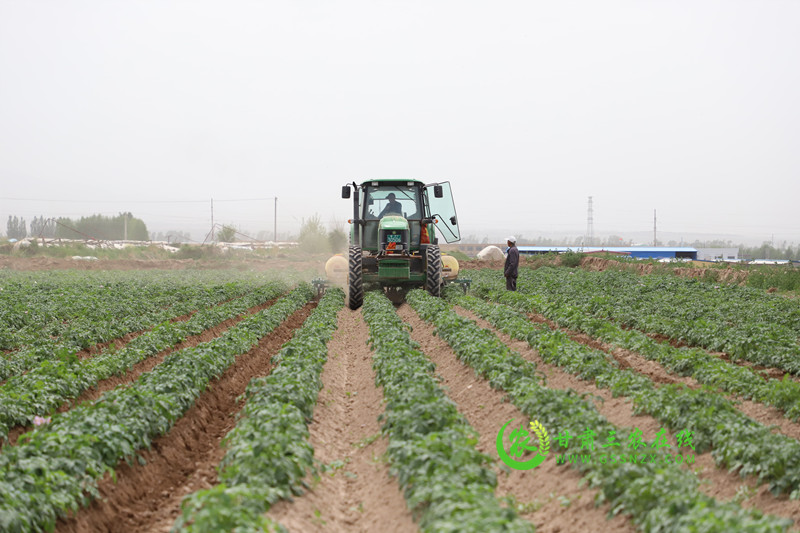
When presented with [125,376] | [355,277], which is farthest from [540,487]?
[355,277]

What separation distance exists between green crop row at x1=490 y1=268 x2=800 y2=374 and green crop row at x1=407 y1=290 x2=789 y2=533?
3.14 meters

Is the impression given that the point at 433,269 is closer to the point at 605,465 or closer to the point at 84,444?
the point at 605,465

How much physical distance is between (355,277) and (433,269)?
224 centimetres

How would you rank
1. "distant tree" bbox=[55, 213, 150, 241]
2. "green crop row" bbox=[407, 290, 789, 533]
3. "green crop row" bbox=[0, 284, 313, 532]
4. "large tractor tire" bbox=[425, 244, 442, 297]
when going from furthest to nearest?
"distant tree" bbox=[55, 213, 150, 241], "large tractor tire" bbox=[425, 244, 442, 297], "green crop row" bbox=[0, 284, 313, 532], "green crop row" bbox=[407, 290, 789, 533]

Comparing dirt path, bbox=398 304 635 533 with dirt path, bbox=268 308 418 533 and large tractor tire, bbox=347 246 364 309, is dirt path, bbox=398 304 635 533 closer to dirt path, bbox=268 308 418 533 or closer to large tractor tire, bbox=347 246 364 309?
dirt path, bbox=268 308 418 533

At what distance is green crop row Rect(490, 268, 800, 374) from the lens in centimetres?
1075

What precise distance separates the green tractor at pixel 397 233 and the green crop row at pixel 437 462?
31.2ft

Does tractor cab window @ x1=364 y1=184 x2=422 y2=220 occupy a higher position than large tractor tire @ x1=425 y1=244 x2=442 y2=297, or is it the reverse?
tractor cab window @ x1=364 y1=184 x2=422 y2=220

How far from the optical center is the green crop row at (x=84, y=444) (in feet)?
14.5

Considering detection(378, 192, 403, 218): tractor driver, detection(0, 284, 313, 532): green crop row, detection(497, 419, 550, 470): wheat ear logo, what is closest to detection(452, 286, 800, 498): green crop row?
detection(497, 419, 550, 470): wheat ear logo

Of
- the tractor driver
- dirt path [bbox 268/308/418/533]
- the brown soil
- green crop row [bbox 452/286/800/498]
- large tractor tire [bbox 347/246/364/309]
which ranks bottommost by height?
dirt path [bbox 268/308/418/533]

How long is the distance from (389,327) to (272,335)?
3.22 m

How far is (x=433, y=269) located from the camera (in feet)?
58.9

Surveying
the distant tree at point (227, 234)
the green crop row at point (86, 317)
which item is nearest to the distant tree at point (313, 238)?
the distant tree at point (227, 234)
